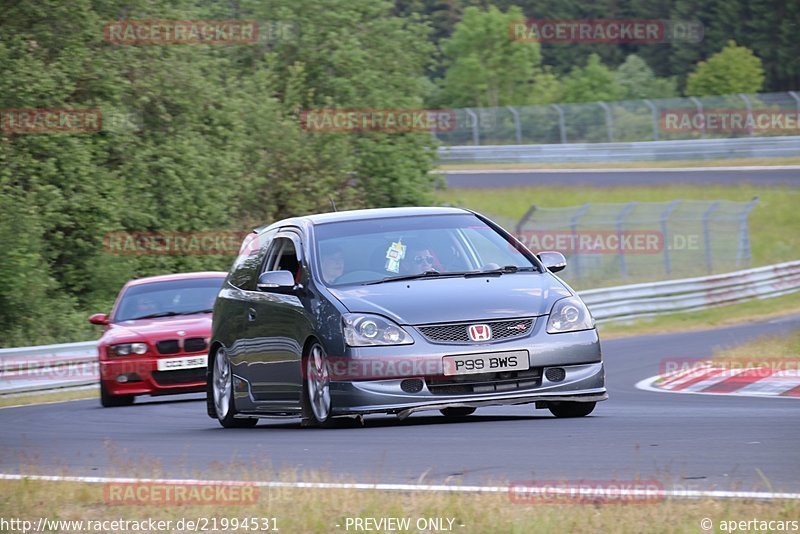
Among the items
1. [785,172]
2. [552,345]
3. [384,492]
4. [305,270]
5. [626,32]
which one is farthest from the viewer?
[626,32]

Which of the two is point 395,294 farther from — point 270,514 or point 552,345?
point 270,514

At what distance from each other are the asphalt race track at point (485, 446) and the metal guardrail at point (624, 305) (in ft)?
24.2

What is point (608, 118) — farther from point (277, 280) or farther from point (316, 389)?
point (316, 389)

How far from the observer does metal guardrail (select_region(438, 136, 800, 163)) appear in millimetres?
48594

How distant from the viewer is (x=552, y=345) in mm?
9734

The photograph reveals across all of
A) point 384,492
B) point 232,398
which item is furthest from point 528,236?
point 384,492

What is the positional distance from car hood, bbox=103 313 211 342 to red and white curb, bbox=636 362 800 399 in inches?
187

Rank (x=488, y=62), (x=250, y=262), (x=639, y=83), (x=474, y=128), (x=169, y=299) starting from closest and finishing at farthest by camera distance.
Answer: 1. (x=250, y=262)
2. (x=169, y=299)
3. (x=474, y=128)
4. (x=488, y=62)
5. (x=639, y=83)

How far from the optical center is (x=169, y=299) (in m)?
17.7

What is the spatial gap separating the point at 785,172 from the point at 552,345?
37.8m

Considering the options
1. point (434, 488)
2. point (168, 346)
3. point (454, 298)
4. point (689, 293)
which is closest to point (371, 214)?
point (454, 298)

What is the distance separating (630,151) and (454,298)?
42990 millimetres

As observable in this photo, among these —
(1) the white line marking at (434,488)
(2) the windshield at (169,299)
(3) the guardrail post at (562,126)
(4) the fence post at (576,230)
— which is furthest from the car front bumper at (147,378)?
(3) the guardrail post at (562,126)

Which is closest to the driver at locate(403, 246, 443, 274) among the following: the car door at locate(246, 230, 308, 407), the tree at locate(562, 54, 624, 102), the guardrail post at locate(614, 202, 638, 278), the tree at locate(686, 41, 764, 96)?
the car door at locate(246, 230, 308, 407)
